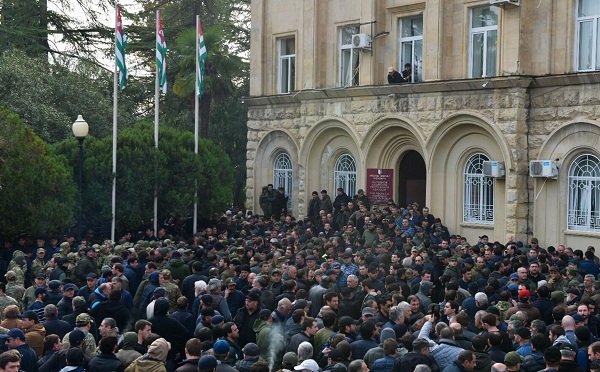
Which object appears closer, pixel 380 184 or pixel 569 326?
pixel 569 326

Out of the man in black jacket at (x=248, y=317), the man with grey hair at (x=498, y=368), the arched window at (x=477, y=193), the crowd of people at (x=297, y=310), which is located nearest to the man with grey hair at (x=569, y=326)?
the crowd of people at (x=297, y=310)

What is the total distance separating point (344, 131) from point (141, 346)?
788 inches

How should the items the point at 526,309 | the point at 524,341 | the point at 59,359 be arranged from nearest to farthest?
the point at 59,359 < the point at 524,341 < the point at 526,309

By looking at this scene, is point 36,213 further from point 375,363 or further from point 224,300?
point 375,363

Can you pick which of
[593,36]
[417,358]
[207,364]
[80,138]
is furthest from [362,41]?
[207,364]

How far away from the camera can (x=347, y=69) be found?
30.1 m

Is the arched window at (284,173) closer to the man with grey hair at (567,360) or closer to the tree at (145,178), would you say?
the tree at (145,178)

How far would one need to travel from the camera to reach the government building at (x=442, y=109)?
23.8 m

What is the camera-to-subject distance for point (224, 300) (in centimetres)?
1335

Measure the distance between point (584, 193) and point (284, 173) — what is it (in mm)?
12045

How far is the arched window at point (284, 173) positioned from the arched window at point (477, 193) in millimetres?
7668

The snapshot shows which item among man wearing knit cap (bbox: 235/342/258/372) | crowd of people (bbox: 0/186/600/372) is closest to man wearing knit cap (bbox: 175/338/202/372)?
crowd of people (bbox: 0/186/600/372)

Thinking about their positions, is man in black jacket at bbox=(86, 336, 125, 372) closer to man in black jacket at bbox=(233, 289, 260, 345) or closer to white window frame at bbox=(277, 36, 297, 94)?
man in black jacket at bbox=(233, 289, 260, 345)

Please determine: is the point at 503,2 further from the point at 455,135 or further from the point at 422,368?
the point at 422,368
